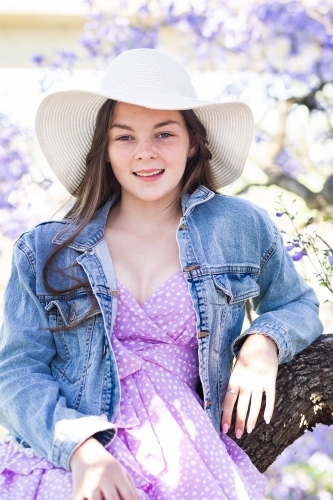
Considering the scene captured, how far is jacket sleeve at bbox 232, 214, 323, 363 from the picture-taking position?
2410 millimetres

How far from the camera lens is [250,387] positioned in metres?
2.20

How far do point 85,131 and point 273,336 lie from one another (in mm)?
912

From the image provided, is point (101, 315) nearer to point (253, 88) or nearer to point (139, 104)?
point (139, 104)

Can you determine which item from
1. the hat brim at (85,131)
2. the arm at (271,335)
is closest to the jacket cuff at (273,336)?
the arm at (271,335)

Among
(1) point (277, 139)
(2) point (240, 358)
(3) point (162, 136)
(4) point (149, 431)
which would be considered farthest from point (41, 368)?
(1) point (277, 139)

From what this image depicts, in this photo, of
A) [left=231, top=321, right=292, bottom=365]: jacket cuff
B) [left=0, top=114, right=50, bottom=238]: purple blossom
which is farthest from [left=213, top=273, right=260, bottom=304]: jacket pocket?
[left=0, top=114, right=50, bottom=238]: purple blossom

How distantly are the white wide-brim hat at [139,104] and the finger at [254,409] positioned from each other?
32.6 inches

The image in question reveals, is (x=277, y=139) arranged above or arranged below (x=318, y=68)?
below

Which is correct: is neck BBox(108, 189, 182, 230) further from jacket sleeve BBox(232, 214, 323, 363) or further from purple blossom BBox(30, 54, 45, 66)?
purple blossom BBox(30, 54, 45, 66)

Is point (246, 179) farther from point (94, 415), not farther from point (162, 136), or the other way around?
point (94, 415)

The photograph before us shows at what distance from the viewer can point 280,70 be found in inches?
203

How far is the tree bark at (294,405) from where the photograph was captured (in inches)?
95.8

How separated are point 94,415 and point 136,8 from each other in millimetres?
4010

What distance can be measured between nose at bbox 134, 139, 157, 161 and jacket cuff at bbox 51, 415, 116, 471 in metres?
0.78
